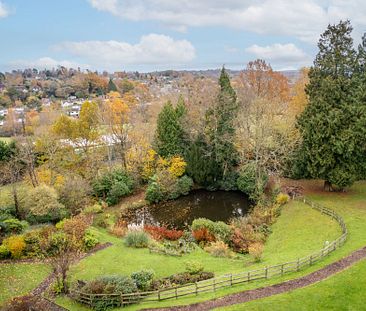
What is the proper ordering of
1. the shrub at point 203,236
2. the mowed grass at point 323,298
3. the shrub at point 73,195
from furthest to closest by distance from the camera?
the shrub at point 73,195, the shrub at point 203,236, the mowed grass at point 323,298

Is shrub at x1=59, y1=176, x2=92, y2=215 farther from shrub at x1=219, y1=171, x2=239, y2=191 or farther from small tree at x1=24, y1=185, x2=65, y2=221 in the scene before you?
shrub at x1=219, y1=171, x2=239, y2=191

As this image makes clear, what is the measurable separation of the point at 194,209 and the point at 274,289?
20.3 meters

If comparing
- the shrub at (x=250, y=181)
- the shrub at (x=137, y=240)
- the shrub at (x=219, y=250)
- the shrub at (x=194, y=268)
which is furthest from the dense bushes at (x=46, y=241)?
the shrub at (x=250, y=181)

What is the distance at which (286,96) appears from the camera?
185 feet

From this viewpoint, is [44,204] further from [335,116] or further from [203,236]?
[335,116]

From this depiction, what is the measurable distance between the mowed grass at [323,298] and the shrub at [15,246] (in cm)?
1671

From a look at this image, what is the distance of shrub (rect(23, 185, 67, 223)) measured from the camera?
108ft

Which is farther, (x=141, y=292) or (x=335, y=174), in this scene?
(x=335, y=174)

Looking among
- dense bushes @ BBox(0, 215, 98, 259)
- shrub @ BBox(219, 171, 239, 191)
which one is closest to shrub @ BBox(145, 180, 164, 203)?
shrub @ BBox(219, 171, 239, 191)

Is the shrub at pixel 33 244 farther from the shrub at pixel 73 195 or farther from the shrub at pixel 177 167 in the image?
the shrub at pixel 177 167

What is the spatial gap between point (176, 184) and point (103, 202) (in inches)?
349

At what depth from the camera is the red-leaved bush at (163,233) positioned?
32312 mm

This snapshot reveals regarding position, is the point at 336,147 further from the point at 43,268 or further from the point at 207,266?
the point at 43,268

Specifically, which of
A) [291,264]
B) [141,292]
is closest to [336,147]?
[291,264]
